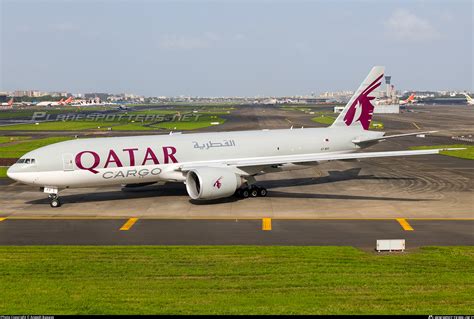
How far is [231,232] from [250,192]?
375 inches

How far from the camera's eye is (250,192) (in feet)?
113

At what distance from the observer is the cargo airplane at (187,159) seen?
30.4 metres

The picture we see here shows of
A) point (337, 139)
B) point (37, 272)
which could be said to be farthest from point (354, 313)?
point (337, 139)

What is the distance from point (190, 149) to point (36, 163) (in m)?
9.63

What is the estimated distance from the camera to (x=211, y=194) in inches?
1199

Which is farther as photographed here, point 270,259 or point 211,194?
point 211,194

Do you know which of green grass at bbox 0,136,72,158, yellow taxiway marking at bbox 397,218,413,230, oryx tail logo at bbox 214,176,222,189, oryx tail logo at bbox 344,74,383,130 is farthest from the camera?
green grass at bbox 0,136,72,158

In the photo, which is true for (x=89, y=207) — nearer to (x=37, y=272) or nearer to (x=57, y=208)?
(x=57, y=208)

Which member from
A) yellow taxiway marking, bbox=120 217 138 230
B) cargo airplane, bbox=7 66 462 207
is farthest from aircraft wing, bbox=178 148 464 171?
yellow taxiway marking, bbox=120 217 138 230

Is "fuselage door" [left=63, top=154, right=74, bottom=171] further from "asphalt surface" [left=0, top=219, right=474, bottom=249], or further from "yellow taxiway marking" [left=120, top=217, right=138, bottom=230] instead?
"yellow taxiway marking" [left=120, top=217, right=138, bottom=230]

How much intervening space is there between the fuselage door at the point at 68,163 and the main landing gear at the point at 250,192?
35.6 ft

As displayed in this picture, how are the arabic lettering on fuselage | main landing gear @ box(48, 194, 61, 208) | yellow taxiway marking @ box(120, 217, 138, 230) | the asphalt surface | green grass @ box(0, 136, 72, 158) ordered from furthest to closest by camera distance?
green grass @ box(0, 136, 72, 158)
the arabic lettering on fuselage
main landing gear @ box(48, 194, 61, 208)
yellow taxiway marking @ box(120, 217, 138, 230)
the asphalt surface

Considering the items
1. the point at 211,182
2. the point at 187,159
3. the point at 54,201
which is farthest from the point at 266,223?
the point at 54,201

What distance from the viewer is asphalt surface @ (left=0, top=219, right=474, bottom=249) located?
2327 cm
